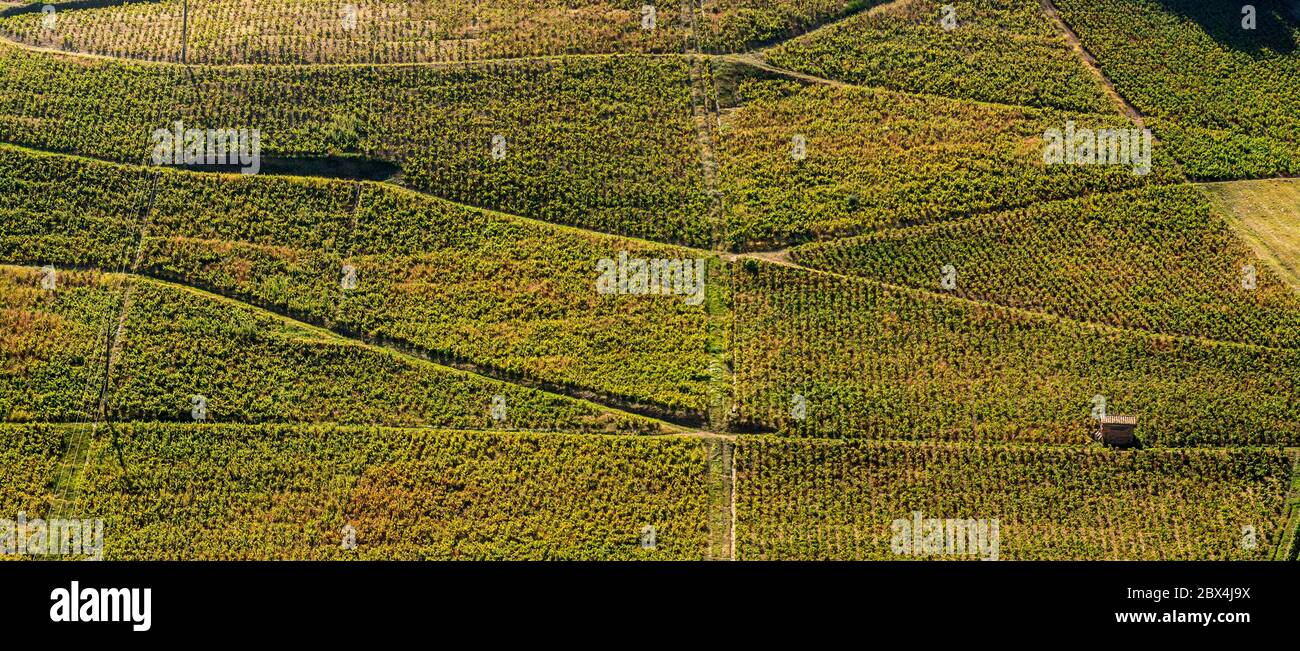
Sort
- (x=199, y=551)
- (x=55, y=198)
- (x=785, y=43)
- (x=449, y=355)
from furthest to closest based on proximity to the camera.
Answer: (x=785, y=43) → (x=55, y=198) → (x=449, y=355) → (x=199, y=551)

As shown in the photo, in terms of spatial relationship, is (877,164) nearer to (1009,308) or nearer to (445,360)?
(1009,308)

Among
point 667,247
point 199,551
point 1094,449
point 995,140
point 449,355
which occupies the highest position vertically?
point 995,140

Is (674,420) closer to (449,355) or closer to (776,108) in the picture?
(449,355)

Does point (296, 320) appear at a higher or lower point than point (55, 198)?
lower

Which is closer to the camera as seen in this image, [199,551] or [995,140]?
[199,551]

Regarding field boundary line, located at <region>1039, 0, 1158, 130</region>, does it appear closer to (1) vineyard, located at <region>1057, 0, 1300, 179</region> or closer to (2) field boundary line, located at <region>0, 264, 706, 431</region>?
(1) vineyard, located at <region>1057, 0, 1300, 179</region>

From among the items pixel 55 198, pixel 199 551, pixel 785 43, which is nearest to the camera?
pixel 199 551

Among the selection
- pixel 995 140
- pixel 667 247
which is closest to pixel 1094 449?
pixel 995 140

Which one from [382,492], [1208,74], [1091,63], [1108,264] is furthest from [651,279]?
[1208,74]

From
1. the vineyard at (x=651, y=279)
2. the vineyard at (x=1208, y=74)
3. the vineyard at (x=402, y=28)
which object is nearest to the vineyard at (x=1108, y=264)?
the vineyard at (x=651, y=279)
